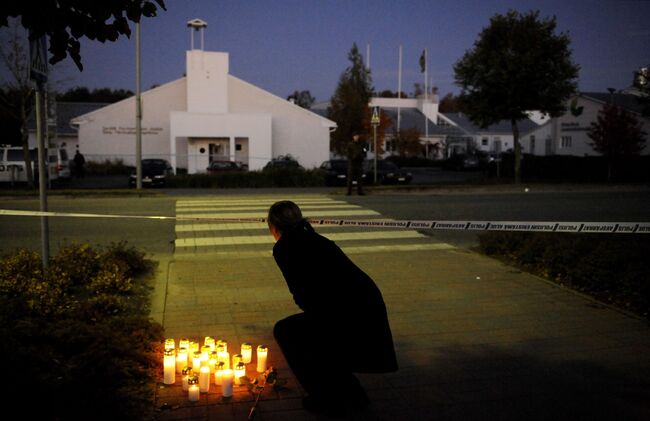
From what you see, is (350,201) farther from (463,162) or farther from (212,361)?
(463,162)

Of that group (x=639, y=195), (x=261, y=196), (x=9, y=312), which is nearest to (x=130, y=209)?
(x=261, y=196)

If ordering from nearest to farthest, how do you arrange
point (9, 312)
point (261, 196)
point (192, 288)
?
1. point (9, 312)
2. point (192, 288)
3. point (261, 196)

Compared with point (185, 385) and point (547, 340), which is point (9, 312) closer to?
point (185, 385)

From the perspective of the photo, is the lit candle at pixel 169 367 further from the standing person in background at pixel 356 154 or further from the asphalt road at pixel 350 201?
the standing person in background at pixel 356 154

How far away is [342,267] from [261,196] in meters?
18.3

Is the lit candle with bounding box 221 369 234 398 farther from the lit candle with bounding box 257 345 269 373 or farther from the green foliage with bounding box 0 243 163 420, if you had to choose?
the green foliage with bounding box 0 243 163 420

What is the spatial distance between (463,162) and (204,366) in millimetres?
47204

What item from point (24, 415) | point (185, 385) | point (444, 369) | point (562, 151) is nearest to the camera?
point (24, 415)

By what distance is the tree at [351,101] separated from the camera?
50938 millimetres

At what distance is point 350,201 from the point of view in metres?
19.5

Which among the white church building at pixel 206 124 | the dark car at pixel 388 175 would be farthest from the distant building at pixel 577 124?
the white church building at pixel 206 124

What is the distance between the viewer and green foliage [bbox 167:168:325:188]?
26.7 meters

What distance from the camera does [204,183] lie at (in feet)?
87.7

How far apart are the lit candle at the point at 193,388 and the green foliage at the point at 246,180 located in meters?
22.7
